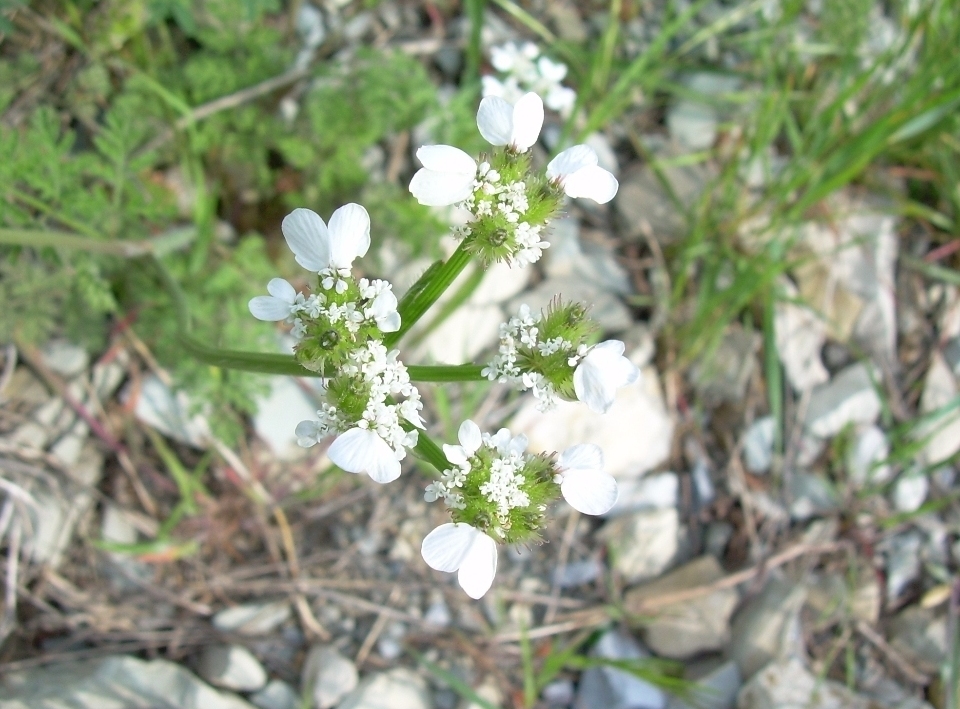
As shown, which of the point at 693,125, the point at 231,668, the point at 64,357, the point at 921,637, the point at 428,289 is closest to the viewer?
the point at 428,289

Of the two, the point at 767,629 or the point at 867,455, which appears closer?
the point at 767,629

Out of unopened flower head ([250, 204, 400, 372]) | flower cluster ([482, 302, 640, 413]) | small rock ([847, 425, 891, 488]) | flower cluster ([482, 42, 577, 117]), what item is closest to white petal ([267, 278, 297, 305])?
unopened flower head ([250, 204, 400, 372])

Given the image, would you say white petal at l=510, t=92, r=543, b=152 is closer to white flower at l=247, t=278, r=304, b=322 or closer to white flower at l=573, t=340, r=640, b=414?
white flower at l=573, t=340, r=640, b=414

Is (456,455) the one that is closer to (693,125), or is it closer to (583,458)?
(583,458)

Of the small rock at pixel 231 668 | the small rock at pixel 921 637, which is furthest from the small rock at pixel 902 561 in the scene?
the small rock at pixel 231 668

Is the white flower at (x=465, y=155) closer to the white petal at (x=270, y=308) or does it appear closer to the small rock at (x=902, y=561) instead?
the white petal at (x=270, y=308)

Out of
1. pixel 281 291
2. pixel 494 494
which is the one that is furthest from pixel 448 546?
pixel 281 291
